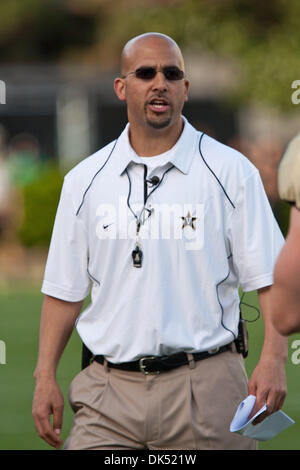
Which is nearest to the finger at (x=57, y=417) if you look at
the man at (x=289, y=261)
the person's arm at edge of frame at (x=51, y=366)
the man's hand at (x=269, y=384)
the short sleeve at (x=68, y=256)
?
the person's arm at edge of frame at (x=51, y=366)

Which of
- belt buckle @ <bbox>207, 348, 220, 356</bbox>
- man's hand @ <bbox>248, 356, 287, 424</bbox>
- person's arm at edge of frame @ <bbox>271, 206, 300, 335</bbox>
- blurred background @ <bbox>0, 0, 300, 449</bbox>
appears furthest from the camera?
blurred background @ <bbox>0, 0, 300, 449</bbox>

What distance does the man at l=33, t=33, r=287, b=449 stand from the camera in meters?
4.46

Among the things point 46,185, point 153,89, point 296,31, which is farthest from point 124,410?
point 296,31

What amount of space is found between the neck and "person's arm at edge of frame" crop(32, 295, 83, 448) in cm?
71

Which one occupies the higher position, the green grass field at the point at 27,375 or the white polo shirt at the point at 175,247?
the white polo shirt at the point at 175,247

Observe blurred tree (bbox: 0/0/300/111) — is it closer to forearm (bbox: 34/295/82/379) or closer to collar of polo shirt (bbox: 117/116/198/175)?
collar of polo shirt (bbox: 117/116/198/175)

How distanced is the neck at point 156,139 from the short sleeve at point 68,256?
0.35 metres

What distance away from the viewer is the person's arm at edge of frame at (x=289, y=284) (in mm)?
2895

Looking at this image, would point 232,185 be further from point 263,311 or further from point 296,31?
point 296,31

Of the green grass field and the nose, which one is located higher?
the nose

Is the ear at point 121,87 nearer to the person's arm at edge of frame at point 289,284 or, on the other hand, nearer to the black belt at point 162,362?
the black belt at point 162,362

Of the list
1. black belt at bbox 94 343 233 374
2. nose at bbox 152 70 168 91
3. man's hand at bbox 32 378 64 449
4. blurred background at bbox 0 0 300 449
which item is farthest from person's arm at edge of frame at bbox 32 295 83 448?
blurred background at bbox 0 0 300 449

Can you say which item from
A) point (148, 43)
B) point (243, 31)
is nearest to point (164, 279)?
point (148, 43)

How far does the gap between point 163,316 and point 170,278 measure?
15cm
